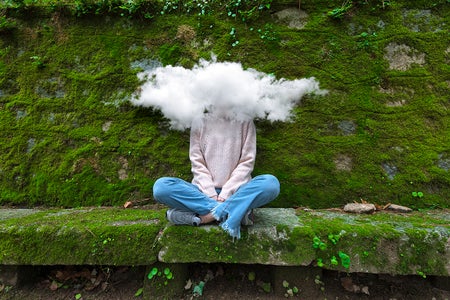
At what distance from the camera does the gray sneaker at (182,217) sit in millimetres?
2029

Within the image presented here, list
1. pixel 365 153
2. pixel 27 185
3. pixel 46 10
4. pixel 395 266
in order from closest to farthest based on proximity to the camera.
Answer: pixel 395 266, pixel 365 153, pixel 27 185, pixel 46 10

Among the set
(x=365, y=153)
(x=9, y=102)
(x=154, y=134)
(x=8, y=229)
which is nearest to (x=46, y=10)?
(x=9, y=102)

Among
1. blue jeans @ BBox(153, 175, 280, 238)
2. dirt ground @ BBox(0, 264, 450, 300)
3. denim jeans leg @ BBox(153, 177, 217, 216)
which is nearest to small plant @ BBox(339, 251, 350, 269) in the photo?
dirt ground @ BBox(0, 264, 450, 300)

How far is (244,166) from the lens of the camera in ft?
7.86

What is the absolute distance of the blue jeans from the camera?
1.95 meters

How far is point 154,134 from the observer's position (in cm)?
302

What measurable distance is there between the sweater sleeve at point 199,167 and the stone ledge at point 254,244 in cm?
41

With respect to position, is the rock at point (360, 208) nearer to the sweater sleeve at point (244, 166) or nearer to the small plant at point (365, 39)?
the sweater sleeve at point (244, 166)

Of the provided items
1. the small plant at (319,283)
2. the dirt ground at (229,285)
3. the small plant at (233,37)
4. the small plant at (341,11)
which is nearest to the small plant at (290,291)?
the dirt ground at (229,285)

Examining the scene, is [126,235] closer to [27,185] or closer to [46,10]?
[27,185]

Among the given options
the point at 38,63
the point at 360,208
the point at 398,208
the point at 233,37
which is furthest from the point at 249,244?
the point at 38,63

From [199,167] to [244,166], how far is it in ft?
1.44

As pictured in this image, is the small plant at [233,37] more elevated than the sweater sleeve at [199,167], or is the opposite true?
the small plant at [233,37]

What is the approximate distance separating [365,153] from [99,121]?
3.10 meters
